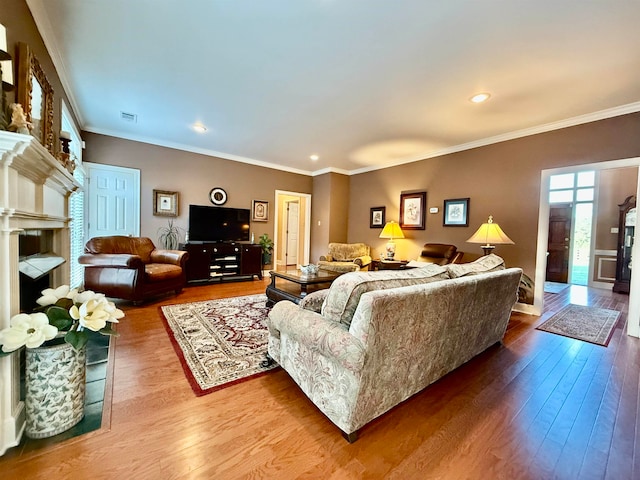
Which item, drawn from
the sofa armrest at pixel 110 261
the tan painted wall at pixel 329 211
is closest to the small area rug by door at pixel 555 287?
the tan painted wall at pixel 329 211

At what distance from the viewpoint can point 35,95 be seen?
198 cm

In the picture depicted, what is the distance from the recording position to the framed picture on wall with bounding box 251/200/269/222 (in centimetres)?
581

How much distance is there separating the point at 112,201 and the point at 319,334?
183 inches

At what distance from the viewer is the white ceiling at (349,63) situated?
185cm

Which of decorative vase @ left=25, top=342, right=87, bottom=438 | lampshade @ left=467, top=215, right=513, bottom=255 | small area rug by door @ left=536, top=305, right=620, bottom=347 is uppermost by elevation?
lampshade @ left=467, top=215, right=513, bottom=255

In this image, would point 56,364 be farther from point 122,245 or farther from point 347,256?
point 347,256

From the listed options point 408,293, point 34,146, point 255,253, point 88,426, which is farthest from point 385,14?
point 255,253

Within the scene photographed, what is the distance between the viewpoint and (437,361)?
1804mm

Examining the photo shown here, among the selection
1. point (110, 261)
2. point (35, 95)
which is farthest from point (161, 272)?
point (35, 95)

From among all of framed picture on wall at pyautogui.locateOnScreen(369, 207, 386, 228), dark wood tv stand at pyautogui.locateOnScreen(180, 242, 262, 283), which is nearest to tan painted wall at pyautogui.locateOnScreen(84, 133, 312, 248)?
dark wood tv stand at pyautogui.locateOnScreen(180, 242, 262, 283)

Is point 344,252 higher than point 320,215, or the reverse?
point 320,215

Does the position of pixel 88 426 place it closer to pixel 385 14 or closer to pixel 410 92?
pixel 385 14

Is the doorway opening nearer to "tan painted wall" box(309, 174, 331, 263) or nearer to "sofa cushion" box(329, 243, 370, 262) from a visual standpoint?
"sofa cushion" box(329, 243, 370, 262)

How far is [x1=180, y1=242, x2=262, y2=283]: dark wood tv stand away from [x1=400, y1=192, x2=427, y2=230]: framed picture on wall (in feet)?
9.59
